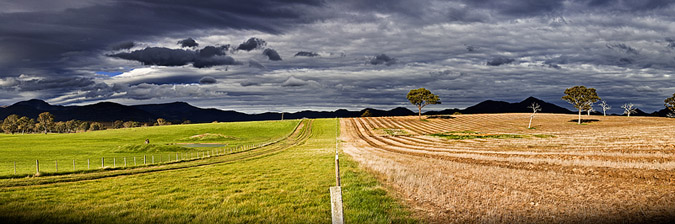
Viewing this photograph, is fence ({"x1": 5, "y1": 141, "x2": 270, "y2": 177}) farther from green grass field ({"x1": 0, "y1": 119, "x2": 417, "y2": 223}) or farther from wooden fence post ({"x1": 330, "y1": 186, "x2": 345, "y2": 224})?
wooden fence post ({"x1": 330, "y1": 186, "x2": 345, "y2": 224})

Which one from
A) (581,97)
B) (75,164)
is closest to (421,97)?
(581,97)

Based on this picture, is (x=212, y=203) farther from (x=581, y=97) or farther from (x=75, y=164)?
(x=581, y=97)

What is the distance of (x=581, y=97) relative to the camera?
11462 cm

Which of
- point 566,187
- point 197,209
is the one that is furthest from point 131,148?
point 566,187

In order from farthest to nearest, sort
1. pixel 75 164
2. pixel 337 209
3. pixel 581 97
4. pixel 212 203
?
pixel 581 97
pixel 75 164
pixel 212 203
pixel 337 209

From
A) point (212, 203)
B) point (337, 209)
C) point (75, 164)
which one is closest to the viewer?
point (337, 209)

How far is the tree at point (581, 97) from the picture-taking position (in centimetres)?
11406

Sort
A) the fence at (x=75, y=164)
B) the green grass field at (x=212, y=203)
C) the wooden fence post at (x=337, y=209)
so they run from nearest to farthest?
the wooden fence post at (x=337, y=209), the green grass field at (x=212, y=203), the fence at (x=75, y=164)

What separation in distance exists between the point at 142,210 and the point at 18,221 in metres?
4.16

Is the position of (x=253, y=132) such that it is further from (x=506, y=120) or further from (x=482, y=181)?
(x=482, y=181)

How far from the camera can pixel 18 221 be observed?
46.5 ft

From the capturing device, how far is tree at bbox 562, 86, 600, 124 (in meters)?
114

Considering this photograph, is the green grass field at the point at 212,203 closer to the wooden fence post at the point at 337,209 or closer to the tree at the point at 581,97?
the wooden fence post at the point at 337,209

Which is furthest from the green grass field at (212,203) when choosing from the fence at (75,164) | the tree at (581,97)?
the tree at (581,97)
